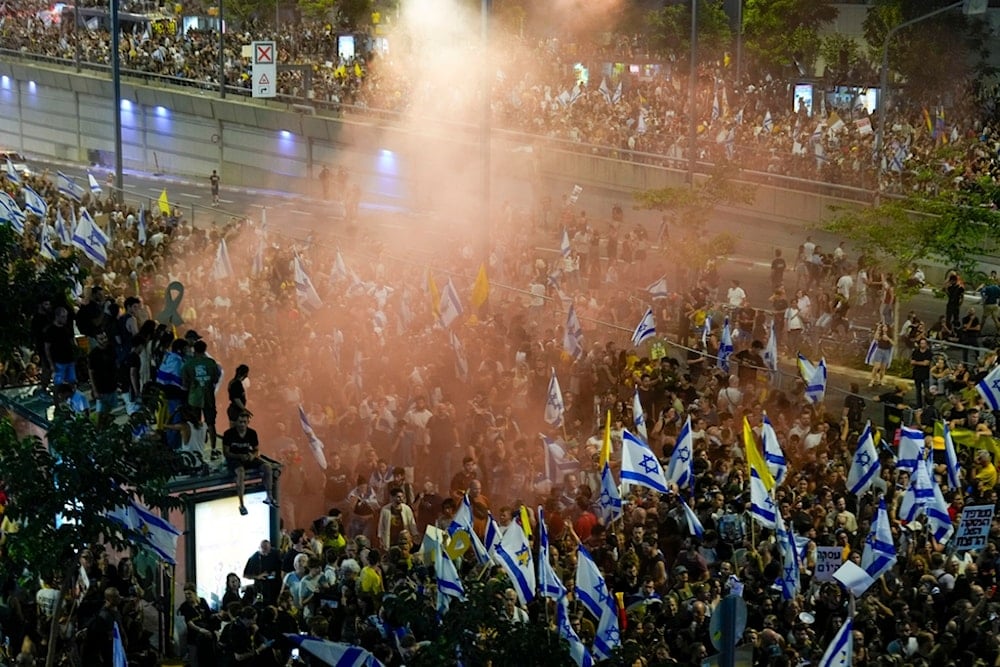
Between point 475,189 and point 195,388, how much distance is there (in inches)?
935

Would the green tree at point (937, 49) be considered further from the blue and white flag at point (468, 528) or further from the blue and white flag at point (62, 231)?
the blue and white flag at point (468, 528)

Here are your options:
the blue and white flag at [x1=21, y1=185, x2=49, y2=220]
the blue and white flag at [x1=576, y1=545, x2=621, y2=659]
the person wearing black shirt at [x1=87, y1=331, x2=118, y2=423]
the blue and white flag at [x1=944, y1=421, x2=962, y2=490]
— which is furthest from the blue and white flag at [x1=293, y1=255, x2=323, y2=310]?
the blue and white flag at [x1=576, y1=545, x2=621, y2=659]

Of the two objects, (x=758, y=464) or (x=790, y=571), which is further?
(x=758, y=464)

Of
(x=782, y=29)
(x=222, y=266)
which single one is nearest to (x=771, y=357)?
(x=222, y=266)

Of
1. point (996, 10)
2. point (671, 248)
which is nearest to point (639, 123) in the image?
point (671, 248)

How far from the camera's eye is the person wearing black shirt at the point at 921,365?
73.7 feet

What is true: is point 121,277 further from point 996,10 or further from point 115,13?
point 996,10

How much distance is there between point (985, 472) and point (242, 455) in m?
8.39

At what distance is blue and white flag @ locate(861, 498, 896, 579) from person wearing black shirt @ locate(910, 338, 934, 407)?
816cm

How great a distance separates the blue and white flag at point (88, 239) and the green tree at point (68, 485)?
44.1ft

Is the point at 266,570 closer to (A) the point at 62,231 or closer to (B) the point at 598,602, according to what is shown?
(B) the point at 598,602

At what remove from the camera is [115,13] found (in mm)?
30328

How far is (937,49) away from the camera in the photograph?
41938mm

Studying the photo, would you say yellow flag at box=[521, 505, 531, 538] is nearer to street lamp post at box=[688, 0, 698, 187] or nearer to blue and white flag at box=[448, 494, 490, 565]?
blue and white flag at box=[448, 494, 490, 565]
